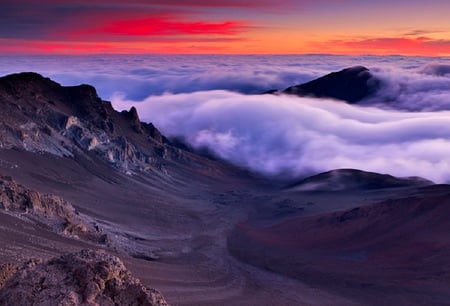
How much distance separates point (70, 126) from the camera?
11794cm

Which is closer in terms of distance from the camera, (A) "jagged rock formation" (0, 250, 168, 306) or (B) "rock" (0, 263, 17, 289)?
(A) "jagged rock formation" (0, 250, 168, 306)

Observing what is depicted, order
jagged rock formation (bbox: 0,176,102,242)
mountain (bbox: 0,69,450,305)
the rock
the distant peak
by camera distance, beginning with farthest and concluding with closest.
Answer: the distant peak
jagged rock formation (bbox: 0,176,102,242)
mountain (bbox: 0,69,450,305)
the rock

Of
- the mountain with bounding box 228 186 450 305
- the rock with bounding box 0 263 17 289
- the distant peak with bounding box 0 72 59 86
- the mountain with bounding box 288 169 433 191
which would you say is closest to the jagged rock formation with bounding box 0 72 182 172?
the distant peak with bounding box 0 72 59 86

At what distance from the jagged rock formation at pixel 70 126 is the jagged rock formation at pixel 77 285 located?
85089mm

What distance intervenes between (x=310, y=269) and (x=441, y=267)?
13825 mm

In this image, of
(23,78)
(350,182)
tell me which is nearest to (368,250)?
(350,182)

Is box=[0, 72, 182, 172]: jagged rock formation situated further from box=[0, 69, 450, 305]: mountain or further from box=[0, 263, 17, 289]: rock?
box=[0, 263, 17, 289]: rock

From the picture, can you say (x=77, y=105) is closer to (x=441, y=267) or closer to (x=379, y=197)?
(x=379, y=197)

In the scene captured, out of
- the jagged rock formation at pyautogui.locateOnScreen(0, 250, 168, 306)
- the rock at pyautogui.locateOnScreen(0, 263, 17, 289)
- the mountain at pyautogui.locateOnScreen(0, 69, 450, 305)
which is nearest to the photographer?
the jagged rock formation at pyautogui.locateOnScreen(0, 250, 168, 306)

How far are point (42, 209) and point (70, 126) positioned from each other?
55.7m

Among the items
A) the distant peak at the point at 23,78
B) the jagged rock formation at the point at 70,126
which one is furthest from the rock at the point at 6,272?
the distant peak at the point at 23,78

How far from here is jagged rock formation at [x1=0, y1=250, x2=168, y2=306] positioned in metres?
10.8

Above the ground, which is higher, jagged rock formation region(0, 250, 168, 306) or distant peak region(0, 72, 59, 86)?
distant peak region(0, 72, 59, 86)

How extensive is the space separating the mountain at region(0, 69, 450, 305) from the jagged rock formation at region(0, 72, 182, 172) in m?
0.36
